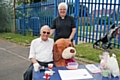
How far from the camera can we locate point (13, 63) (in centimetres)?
501

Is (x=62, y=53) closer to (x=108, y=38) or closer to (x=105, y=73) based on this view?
(x=105, y=73)

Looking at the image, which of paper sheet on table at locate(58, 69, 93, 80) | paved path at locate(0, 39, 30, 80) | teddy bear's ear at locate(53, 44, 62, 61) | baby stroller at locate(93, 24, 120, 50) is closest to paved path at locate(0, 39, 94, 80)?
paved path at locate(0, 39, 30, 80)

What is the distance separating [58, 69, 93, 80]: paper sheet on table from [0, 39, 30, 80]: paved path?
187 cm

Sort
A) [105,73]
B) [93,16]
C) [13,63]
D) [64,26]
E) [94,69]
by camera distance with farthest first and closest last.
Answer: [93,16] → [13,63] → [64,26] → [94,69] → [105,73]

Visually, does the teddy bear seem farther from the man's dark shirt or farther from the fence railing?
the fence railing

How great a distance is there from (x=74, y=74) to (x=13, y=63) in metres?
3.14

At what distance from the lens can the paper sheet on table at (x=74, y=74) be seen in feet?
7.08

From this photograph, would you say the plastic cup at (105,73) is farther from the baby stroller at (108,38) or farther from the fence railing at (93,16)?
the fence railing at (93,16)

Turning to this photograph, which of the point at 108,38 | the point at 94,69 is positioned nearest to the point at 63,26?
the point at 94,69

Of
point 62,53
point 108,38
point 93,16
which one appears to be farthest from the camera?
point 93,16

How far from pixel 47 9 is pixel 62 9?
479 cm

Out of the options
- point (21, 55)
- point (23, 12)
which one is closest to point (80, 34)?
point (21, 55)

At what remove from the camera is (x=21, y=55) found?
5.92 meters

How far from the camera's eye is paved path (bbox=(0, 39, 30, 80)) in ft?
13.3
